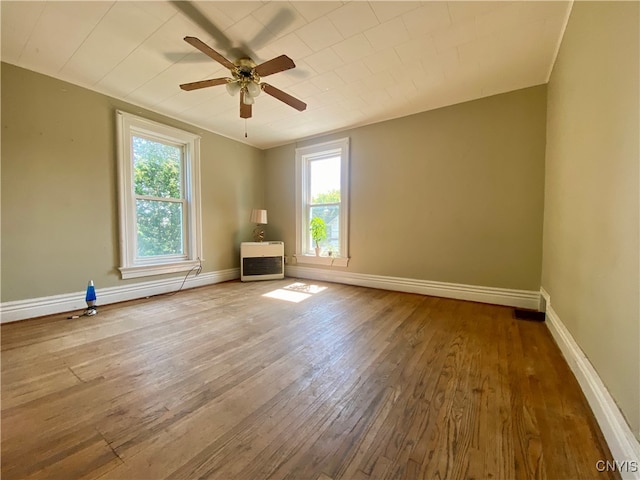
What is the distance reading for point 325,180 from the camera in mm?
4320

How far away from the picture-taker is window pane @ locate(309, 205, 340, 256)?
4184 mm

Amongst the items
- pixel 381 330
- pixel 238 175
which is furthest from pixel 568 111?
pixel 238 175

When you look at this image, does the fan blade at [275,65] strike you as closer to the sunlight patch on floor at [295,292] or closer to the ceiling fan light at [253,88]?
the ceiling fan light at [253,88]

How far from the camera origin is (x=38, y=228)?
251 cm

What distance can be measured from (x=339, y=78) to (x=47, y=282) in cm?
372

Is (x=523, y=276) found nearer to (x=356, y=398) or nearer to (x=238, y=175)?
(x=356, y=398)

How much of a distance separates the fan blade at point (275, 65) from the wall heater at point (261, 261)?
2768 millimetres

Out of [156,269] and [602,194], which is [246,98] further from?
[602,194]

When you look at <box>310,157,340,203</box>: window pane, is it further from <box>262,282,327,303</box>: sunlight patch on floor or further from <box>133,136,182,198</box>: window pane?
<box>133,136,182,198</box>: window pane

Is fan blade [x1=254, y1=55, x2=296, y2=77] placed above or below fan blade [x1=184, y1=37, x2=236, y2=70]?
below

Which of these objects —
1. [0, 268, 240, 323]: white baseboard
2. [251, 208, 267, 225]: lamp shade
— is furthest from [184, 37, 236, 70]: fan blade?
[0, 268, 240, 323]: white baseboard

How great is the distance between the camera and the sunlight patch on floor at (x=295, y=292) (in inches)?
127

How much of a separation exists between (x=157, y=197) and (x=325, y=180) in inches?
101

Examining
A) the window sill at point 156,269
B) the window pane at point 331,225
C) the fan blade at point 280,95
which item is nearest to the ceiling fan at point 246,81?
the fan blade at point 280,95
